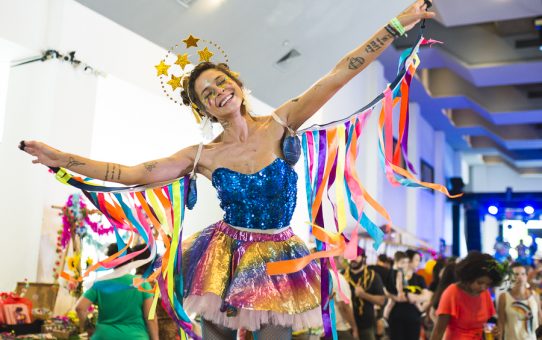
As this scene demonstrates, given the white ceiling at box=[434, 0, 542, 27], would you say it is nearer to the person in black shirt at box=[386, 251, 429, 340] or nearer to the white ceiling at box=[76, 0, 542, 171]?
the white ceiling at box=[76, 0, 542, 171]

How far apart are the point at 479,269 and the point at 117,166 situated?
2665mm

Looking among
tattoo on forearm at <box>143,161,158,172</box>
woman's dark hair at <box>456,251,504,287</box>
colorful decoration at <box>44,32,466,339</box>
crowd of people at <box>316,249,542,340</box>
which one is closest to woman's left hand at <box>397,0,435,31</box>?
colorful decoration at <box>44,32,466,339</box>

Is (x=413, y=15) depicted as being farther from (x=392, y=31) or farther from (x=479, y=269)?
(x=479, y=269)

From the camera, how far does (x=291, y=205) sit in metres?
2.08

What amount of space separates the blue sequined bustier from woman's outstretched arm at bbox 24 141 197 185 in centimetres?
20

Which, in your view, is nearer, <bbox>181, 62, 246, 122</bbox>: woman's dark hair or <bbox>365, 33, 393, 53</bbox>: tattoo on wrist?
<bbox>365, 33, 393, 53</bbox>: tattoo on wrist

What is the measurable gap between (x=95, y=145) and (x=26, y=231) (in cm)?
189

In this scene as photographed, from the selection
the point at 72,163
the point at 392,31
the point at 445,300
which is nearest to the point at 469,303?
the point at 445,300

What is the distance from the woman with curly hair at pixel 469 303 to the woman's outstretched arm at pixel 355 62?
92.2 inches

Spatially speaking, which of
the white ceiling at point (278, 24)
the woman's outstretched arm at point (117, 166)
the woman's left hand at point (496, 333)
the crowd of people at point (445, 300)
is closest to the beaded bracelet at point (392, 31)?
the woman's outstretched arm at point (117, 166)

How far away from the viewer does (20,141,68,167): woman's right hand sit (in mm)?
2039

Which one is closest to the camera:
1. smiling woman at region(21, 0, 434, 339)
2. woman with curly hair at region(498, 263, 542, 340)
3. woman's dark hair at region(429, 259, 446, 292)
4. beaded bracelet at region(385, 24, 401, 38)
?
smiling woman at region(21, 0, 434, 339)

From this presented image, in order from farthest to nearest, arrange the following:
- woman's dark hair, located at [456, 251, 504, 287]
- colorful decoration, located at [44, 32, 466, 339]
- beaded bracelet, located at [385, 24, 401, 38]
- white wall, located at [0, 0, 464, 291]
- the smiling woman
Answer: white wall, located at [0, 0, 464, 291], woman's dark hair, located at [456, 251, 504, 287], colorful decoration, located at [44, 32, 466, 339], beaded bracelet, located at [385, 24, 401, 38], the smiling woman

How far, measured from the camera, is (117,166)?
7.02ft
